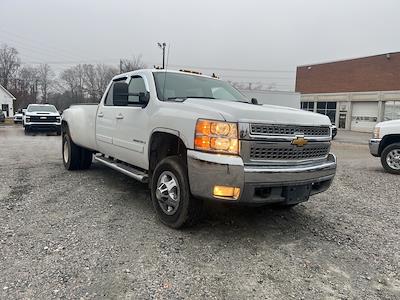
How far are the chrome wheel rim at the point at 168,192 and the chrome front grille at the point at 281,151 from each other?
97 cm

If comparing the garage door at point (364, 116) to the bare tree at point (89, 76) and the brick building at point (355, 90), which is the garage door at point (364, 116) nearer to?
the brick building at point (355, 90)

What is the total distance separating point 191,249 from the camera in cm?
393

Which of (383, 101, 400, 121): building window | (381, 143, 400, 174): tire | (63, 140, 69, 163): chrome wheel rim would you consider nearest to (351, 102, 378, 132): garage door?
(383, 101, 400, 121): building window

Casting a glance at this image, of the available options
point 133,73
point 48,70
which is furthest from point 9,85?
point 133,73

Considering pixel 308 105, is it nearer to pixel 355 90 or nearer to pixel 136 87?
pixel 355 90

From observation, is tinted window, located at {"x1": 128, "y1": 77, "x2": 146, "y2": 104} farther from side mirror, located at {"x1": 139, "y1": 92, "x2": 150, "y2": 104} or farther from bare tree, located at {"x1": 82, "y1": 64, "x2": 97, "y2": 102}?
bare tree, located at {"x1": 82, "y1": 64, "x2": 97, "y2": 102}

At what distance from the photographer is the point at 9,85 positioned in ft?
253

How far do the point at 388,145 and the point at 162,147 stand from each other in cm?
704

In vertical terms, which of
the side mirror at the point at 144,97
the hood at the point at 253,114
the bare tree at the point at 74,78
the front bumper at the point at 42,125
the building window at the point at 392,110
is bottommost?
the front bumper at the point at 42,125

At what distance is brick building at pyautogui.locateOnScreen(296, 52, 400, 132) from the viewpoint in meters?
36.5

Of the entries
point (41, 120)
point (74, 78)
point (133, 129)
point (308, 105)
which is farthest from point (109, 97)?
point (74, 78)

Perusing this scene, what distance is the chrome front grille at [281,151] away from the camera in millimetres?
3859

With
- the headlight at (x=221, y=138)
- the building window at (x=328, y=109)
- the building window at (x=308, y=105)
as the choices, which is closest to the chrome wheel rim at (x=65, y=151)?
the headlight at (x=221, y=138)

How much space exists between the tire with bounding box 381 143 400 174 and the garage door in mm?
30568
